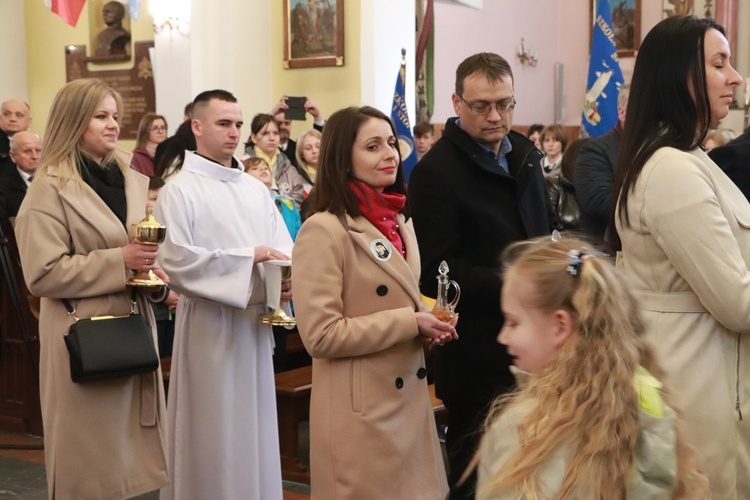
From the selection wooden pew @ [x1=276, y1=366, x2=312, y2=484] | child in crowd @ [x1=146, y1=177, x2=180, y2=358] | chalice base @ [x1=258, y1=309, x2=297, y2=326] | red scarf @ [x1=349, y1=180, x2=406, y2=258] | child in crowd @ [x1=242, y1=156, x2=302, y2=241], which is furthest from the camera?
child in crowd @ [x1=242, y1=156, x2=302, y2=241]

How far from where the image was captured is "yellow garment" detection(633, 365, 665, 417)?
6.25 feet

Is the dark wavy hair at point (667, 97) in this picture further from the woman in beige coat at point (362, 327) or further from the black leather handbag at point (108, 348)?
the black leather handbag at point (108, 348)

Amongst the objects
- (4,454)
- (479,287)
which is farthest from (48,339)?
(4,454)

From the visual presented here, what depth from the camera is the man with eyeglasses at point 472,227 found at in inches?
132

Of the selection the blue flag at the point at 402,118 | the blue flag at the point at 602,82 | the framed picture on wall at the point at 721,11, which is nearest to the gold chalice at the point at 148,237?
the blue flag at the point at 402,118

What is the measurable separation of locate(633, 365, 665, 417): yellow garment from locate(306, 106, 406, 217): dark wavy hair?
1.39 meters

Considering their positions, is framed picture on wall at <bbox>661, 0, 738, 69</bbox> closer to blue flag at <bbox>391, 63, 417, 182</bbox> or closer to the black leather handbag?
Result: blue flag at <bbox>391, 63, 417, 182</bbox>

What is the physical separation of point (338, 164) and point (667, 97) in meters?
1.02

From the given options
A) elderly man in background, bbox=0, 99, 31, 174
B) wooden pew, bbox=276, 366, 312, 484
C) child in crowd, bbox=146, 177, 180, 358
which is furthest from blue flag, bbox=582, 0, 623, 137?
elderly man in background, bbox=0, 99, 31, 174

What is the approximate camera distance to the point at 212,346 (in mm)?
4230

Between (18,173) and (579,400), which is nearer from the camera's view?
(579,400)

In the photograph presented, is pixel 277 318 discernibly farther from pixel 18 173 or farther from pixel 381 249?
pixel 18 173

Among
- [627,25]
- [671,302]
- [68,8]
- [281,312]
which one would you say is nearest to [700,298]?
[671,302]

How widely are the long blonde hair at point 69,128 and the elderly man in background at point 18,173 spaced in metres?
2.82
